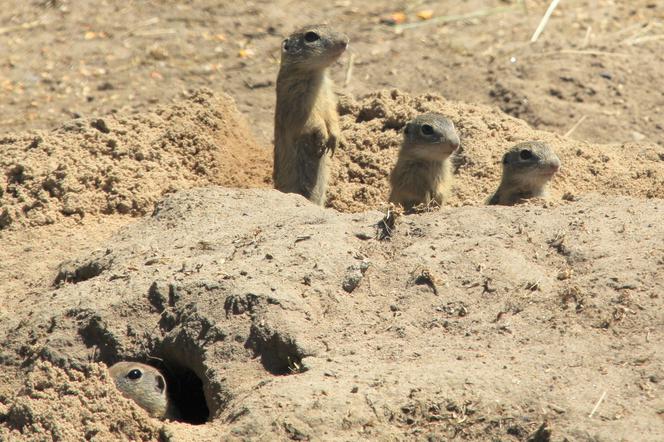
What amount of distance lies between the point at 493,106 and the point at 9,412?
5.09 meters

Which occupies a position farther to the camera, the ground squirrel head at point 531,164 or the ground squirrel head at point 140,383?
the ground squirrel head at point 531,164

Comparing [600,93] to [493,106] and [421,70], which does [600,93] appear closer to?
[493,106]

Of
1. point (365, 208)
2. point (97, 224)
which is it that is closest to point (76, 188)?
point (97, 224)

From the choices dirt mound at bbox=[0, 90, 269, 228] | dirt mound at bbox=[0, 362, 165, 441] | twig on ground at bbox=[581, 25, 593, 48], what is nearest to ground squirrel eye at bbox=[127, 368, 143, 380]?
dirt mound at bbox=[0, 362, 165, 441]

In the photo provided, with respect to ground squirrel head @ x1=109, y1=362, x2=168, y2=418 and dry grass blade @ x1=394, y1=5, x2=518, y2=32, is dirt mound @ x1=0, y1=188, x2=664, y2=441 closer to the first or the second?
ground squirrel head @ x1=109, y1=362, x2=168, y2=418

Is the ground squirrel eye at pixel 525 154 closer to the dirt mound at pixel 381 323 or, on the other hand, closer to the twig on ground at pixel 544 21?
the dirt mound at pixel 381 323

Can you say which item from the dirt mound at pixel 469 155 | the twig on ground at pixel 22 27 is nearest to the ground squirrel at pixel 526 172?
the dirt mound at pixel 469 155

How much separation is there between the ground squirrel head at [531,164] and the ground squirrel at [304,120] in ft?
4.71

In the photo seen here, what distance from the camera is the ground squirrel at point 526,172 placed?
269 inches

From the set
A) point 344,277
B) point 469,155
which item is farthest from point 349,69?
point 344,277

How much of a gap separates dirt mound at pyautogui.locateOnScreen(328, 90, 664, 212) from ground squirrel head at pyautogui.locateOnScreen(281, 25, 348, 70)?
71 cm

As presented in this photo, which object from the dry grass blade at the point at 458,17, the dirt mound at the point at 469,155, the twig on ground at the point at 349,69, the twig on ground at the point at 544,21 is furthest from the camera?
the dry grass blade at the point at 458,17

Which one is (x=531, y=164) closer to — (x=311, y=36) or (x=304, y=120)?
(x=304, y=120)

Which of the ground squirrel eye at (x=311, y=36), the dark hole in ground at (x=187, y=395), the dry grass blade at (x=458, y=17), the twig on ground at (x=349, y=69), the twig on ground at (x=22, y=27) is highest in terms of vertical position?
the ground squirrel eye at (x=311, y=36)
